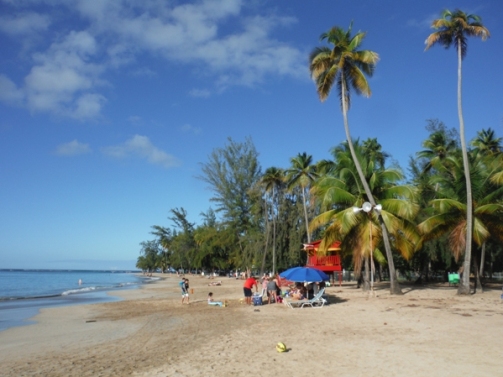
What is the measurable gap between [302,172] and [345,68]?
17.9m

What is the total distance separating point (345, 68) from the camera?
22.2 m

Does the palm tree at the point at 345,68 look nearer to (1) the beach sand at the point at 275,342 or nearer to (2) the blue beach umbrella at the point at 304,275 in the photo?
(2) the blue beach umbrella at the point at 304,275

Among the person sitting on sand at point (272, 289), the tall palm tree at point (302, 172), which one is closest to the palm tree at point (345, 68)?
the person sitting on sand at point (272, 289)

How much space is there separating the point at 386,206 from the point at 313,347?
46.4ft

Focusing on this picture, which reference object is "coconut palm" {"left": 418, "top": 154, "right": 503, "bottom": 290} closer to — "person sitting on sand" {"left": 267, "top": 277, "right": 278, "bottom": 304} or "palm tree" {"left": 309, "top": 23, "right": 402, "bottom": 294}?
"palm tree" {"left": 309, "top": 23, "right": 402, "bottom": 294}

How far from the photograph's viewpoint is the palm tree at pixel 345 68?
2148cm

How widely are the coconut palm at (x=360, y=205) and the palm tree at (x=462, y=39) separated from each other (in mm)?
2602

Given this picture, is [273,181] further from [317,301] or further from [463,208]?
[317,301]

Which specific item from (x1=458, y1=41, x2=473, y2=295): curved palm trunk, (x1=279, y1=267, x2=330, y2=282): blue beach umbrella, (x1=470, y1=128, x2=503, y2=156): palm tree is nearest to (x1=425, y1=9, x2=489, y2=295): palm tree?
(x1=458, y1=41, x2=473, y2=295): curved palm trunk

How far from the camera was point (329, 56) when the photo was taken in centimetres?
2206

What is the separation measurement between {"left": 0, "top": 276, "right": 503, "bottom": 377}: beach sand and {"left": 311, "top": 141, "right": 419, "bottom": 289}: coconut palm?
517 cm

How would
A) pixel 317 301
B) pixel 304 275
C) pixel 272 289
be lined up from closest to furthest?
pixel 304 275 → pixel 317 301 → pixel 272 289

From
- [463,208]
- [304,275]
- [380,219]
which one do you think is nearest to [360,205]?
[380,219]

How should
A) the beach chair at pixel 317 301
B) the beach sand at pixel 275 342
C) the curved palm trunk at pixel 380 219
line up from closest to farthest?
the beach sand at pixel 275 342 < the beach chair at pixel 317 301 < the curved palm trunk at pixel 380 219
